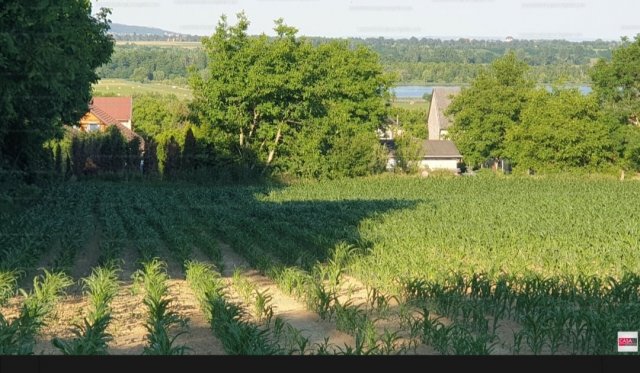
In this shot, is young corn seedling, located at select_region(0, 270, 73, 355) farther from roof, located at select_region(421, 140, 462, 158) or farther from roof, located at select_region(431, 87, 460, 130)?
roof, located at select_region(431, 87, 460, 130)

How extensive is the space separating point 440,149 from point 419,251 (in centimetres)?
6791

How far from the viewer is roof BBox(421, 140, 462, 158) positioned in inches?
3413

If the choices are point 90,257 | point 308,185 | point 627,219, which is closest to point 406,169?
point 308,185

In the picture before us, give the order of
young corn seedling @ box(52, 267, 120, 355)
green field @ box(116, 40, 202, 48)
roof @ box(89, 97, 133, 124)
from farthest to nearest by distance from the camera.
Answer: green field @ box(116, 40, 202, 48) < roof @ box(89, 97, 133, 124) < young corn seedling @ box(52, 267, 120, 355)

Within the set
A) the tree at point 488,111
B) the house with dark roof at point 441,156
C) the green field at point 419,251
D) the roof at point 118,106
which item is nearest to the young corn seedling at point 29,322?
the green field at point 419,251

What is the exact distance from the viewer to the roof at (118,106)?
90688 mm

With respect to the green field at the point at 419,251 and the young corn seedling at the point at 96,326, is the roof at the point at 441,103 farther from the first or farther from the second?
the young corn seedling at the point at 96,326

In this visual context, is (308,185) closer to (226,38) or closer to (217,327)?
(226,38)

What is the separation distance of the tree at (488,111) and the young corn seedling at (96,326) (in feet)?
220

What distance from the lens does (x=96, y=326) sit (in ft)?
36.5

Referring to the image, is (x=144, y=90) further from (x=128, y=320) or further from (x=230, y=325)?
(x=230, y=325)

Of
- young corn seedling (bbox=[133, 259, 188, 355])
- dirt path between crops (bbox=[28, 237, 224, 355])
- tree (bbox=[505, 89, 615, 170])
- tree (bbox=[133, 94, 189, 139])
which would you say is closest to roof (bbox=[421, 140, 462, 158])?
tree (bbox=[505, 89, 615, 170])

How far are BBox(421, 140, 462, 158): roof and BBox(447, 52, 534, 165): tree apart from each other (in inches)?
95.3

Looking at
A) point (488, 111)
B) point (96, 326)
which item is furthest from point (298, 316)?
point (488, 111)
